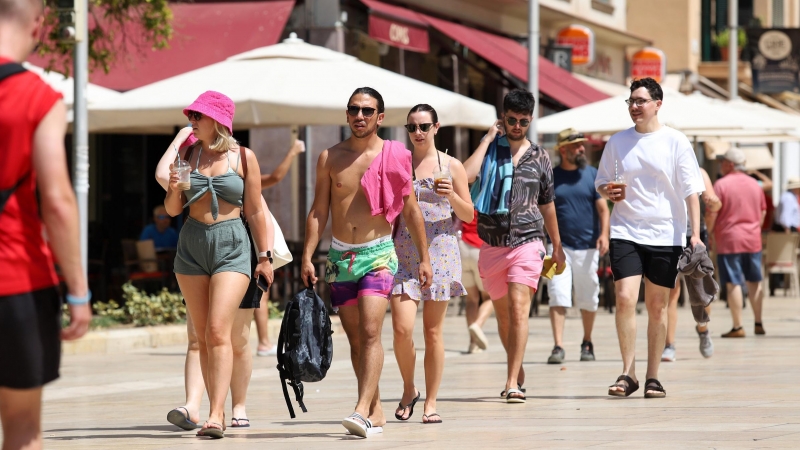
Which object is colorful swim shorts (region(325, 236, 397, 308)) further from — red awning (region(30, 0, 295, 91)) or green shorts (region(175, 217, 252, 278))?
red awning (region(30, 0, 295, 91))

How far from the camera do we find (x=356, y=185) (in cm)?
833

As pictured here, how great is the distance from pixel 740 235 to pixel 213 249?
9.61m

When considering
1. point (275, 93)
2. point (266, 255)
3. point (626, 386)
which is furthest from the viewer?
point (275, 93)

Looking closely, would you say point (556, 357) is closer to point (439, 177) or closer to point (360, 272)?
point (439, 177)

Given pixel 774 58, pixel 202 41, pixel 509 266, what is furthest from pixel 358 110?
pixel 774 58

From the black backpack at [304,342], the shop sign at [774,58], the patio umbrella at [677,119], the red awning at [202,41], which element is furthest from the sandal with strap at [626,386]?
the shop sign at [774,58]

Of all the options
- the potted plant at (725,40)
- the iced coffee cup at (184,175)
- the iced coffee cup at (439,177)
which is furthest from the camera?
the potted plant at (725,40)

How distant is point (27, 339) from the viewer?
4.74 m

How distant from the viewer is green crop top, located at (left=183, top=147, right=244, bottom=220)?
26.8ft

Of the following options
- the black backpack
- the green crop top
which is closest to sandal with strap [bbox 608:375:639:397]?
the black backpack

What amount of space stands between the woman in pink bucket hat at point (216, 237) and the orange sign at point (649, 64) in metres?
28.0

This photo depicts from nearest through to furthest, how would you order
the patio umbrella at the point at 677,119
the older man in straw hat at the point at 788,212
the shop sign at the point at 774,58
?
the patio umbrella at the point at 677,119 → the older man in straw hat at the point at 788,212 → the shop sign at the point at 774,58

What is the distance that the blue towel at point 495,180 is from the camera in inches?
398

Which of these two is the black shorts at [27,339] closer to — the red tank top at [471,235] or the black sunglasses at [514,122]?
the black sunglasses at [514,122]
